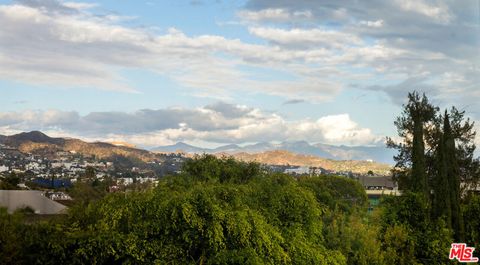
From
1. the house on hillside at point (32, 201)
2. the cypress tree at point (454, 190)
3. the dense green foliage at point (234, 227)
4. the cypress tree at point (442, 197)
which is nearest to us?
the dense green foliage at point (234, 227)

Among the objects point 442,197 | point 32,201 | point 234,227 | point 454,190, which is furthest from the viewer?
point 32,201

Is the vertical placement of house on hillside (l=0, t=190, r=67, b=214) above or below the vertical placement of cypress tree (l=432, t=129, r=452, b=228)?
below

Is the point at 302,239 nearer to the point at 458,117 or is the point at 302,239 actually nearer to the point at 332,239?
the point at 332,239

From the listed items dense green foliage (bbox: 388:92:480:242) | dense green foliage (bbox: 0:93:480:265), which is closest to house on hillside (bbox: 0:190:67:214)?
dense green foliage (bbox: 0:93:480:265)

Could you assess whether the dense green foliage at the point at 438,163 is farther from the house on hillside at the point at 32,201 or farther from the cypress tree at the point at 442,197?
the house on hillside at the point at 32,201

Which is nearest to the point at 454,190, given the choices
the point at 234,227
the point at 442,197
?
the point at 442,197

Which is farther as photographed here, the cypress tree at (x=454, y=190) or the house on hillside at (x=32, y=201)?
the house on hillside at (x=32, y=201)

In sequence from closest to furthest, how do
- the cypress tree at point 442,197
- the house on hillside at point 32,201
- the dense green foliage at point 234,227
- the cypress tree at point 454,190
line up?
the dense green foliage at point 234,227 → the cypress tree at point 442,197 → the cypress tree at point 454,190 → the house on hillside at point 32,201

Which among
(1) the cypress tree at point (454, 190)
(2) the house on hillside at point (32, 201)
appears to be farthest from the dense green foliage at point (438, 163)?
(2) the house on hillside at point (32, 201)

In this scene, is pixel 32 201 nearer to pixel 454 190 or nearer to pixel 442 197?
pixel 442 197

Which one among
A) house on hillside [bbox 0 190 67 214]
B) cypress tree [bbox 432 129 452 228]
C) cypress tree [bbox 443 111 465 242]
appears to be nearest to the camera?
cypress tree [bbox 432 129 452 228]

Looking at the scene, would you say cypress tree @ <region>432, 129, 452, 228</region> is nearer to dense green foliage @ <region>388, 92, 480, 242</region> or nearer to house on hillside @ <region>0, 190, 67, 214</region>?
dense green foliage @ <region>388, 92, 480, 242</region>

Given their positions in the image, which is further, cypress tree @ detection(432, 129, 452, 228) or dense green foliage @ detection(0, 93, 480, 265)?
cypress tree @ detection(432, 129, 452, 228)

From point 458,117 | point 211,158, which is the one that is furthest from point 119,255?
point 458,117
